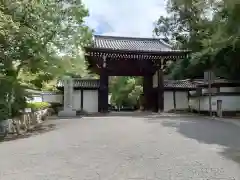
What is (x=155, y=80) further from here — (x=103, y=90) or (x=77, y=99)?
(x=77, y=99)

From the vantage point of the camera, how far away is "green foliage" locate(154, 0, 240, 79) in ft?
40.5

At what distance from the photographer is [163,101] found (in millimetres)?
23625

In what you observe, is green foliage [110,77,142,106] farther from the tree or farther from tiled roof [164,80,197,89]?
the tree

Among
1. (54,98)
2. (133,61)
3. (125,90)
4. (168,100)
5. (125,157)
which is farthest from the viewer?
(125,90)

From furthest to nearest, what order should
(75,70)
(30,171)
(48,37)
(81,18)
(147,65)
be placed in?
1. (147,65)
2. (75,70)
3. (81,18)
4. (48,37)
5. (30,171)

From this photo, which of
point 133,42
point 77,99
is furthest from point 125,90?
point 77,99

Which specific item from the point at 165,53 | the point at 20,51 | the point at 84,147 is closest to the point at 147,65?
the point at 165,53

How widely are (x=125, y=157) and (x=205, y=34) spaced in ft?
55.1

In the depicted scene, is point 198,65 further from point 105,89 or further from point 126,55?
point 105,89

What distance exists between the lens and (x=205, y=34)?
70.5 ft

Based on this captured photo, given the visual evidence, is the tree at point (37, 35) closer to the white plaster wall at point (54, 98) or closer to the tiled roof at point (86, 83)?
the tiled roof at point (86, 83)

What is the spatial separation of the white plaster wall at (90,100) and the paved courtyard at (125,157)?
12.6 m

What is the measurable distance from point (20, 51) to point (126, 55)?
35.4 feet

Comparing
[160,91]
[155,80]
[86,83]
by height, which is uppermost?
[155,80]
